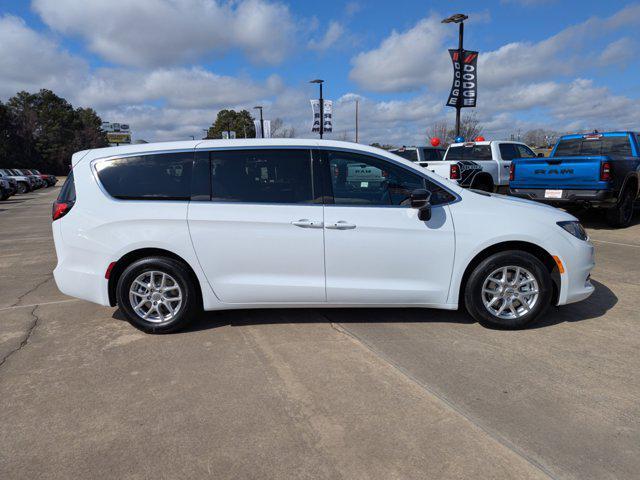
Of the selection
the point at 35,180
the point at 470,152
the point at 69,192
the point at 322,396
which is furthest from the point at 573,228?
the point at 35,180

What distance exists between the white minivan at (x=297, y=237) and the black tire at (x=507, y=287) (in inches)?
0.5

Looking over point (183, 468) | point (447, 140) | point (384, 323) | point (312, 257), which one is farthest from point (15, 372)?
point (447, 140)

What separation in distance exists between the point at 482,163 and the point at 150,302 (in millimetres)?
10671

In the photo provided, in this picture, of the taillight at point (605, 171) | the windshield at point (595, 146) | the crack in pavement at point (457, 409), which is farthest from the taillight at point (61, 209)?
the windshield at point (595, 146)

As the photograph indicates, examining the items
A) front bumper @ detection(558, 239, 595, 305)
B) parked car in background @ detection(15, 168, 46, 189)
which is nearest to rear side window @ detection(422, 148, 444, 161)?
front bumper @ detection(558, 239, 595, 305)

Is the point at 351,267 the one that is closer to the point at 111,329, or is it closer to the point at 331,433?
the point at 331,433

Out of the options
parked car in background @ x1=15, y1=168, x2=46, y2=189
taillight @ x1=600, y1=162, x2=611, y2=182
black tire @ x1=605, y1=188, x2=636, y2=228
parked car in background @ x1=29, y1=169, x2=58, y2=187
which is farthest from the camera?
parked car in background @ x1=29, y1=169, x2=58, y2=187

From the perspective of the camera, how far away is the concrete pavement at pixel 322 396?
254 centimetres

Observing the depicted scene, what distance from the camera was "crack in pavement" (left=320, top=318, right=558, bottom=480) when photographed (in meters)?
2.49

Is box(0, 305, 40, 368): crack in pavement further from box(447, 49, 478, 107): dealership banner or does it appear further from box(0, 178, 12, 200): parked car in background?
box(0, 178, 12, 200): parked car in background

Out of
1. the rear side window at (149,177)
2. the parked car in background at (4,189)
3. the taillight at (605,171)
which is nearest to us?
the rear side window at (149,177)

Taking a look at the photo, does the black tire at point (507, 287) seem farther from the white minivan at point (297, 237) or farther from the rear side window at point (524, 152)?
the rear side window at point (524, 152)

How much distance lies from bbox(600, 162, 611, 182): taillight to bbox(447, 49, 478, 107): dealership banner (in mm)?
9099

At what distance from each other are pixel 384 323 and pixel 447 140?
151 feet
